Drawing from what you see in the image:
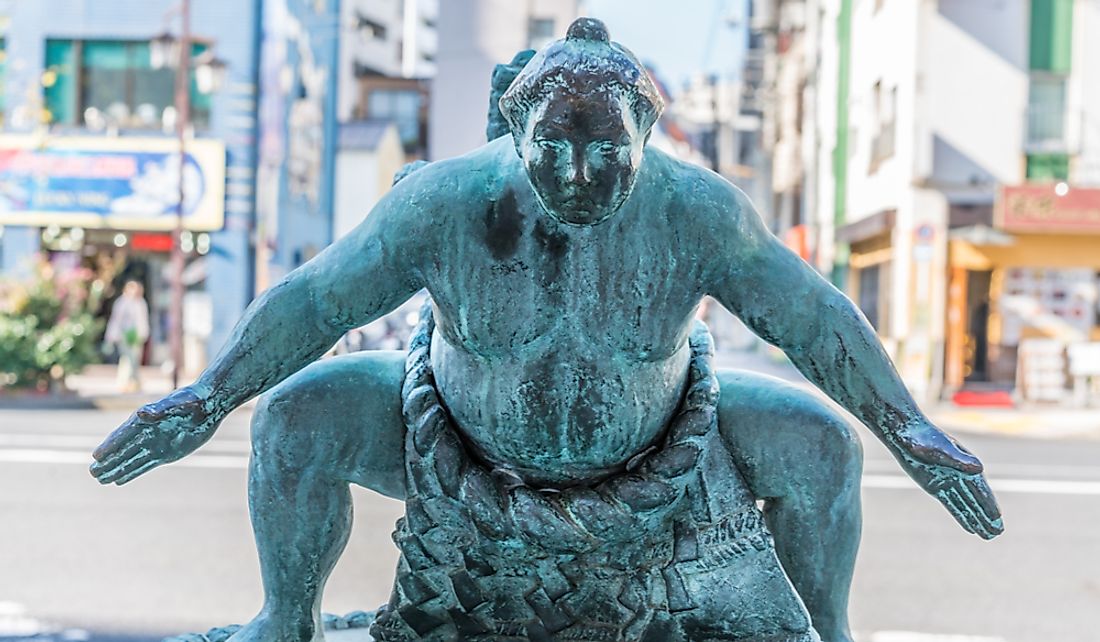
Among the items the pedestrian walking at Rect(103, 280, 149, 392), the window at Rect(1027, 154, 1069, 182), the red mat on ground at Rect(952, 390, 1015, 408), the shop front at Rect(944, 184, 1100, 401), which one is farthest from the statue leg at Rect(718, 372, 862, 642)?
the window at Rect(1027, 154, 1069, 182)

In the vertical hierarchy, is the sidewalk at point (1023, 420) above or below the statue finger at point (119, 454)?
below

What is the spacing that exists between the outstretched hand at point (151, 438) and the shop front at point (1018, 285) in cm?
1543

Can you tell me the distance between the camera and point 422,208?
1532mm

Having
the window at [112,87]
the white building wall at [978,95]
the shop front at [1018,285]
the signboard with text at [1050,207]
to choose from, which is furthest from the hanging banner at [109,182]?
the signboard with text at [1050,207]

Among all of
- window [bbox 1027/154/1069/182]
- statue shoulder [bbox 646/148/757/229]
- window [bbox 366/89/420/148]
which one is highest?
window [bbox 366/89/420/148]

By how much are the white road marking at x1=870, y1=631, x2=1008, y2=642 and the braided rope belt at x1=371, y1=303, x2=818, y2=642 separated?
3.29 m

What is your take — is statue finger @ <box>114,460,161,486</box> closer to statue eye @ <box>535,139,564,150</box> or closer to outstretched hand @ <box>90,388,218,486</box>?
outstretched hand @ <box>90,388,218,486</box>

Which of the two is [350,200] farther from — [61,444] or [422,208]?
[422,208]

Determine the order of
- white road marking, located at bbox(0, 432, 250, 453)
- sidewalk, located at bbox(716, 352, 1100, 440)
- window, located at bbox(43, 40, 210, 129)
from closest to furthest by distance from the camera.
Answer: white road marking, located at bbox(0, 432, 250, 453) → sidewalk, located at bbox(716, 352, 1100, 440) → window, located at bbox(43, 40, 210, 129)

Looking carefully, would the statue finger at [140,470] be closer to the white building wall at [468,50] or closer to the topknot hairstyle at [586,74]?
the topknot hairstyle at [586,74]

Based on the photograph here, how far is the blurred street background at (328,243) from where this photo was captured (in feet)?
21.2

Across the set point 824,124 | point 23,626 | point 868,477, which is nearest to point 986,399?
point 868,477

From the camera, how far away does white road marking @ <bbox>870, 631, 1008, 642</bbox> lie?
470 centimetres

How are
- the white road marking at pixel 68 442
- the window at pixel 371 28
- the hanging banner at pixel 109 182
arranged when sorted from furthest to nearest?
the window at pixel 371 28 → the hanging banner at pixel 109 182 → the white road marking at pixel 68 442
